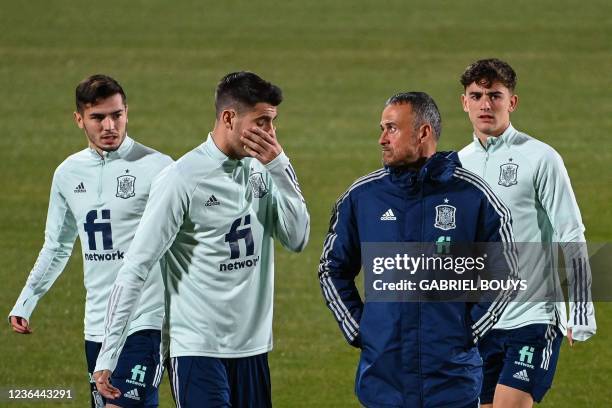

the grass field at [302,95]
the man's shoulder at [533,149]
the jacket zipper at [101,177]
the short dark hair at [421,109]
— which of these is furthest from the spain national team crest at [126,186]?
the grass field at [302,95]

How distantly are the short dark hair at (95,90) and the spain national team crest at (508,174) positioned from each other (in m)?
2.15

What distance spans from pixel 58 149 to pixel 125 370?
1502cm

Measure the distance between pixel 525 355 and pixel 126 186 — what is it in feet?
7.87

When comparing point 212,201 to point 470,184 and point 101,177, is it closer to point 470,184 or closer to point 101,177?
point 470,184

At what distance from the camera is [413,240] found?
19.3ft

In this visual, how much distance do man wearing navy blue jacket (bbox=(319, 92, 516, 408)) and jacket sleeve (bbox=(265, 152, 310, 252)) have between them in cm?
25

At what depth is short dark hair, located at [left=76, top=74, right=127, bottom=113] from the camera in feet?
24.7

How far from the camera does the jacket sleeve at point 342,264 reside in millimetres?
6039

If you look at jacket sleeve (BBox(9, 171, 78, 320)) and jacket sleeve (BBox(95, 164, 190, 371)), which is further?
jacket sleeve (BBox(9, 171, 78, 320))

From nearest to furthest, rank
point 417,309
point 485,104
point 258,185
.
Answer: point 417,309 < point 258,185 < point 485,104

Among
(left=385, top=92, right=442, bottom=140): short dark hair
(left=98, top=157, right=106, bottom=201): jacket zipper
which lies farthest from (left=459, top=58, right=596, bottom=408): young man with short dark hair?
(left=98, top=157, right=106, bottom=201): jacket zipper

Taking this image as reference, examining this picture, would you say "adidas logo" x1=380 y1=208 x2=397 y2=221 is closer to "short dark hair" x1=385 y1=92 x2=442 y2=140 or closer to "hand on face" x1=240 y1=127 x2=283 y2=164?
"short dark hair" x1=385 y1=92 x2=442 y2=140

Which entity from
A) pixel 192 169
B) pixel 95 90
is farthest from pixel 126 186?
pixel 192 169

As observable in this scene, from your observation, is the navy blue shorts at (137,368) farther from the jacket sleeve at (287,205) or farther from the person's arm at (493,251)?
the person's arm at (493,251)
